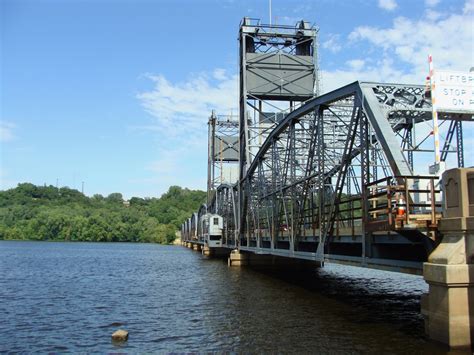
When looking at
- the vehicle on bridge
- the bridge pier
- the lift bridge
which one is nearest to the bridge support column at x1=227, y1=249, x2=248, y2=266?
the bridge pier

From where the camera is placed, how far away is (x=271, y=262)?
48000mm

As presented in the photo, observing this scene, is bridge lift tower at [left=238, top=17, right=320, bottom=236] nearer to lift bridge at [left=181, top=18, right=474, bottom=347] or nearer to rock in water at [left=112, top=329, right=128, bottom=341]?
lift bridge at [left=181, top=18, right=474, bottom=347]

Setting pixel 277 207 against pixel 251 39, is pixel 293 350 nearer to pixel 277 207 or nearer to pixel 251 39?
pixel 277 207

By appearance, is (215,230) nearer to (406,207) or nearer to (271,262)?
(271,262)

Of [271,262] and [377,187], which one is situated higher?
[377,187]

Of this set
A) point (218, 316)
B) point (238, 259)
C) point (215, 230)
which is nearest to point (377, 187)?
point (218, 316)

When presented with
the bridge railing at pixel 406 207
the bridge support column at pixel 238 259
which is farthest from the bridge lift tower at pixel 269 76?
the bridge railing at pixel 406 207

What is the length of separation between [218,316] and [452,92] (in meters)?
12.1

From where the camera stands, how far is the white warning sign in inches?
625

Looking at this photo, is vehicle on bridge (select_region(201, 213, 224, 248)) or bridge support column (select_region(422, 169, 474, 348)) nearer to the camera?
bridge support column (select_region(422, 169, 474, 348))

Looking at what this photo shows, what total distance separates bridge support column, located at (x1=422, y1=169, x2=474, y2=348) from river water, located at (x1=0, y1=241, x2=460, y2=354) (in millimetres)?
675

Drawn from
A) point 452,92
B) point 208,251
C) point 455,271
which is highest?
point 452,92

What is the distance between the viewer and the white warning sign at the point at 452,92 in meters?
15.9

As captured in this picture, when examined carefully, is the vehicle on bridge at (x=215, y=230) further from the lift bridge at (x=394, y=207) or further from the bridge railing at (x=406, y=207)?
the bridge railing at (x=406, y=207)
